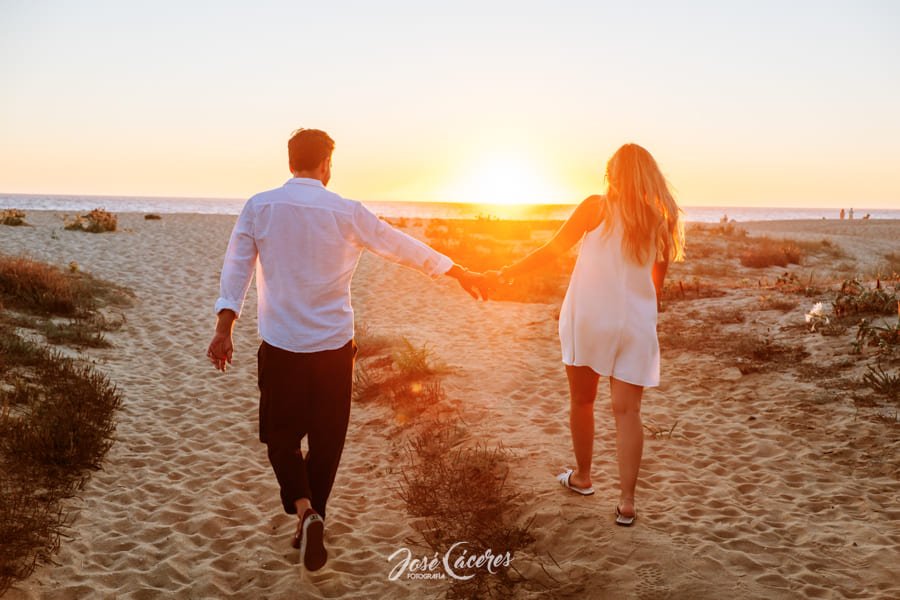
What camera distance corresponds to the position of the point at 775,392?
24.1 ft

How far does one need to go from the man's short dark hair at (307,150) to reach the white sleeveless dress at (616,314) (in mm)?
1601

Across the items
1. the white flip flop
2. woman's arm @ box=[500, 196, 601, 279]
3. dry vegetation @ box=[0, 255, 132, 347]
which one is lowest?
the white flip flop

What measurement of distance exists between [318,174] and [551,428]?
4.17 meters

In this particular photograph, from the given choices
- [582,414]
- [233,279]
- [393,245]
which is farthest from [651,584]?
[233,279]

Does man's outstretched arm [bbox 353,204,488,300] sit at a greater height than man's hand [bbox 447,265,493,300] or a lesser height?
greater

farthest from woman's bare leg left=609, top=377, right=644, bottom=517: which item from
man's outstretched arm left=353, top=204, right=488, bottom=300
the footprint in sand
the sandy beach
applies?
man's outstretched arm left=353, top=204, right=488, bottom=300

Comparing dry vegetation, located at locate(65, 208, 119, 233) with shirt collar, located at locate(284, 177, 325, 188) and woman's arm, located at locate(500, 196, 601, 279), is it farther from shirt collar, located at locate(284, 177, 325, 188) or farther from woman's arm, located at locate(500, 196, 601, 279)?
woman's arm, located at locate(500, 196, 601, 279)

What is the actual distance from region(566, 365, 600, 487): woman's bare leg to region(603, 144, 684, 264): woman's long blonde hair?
2.68 feet

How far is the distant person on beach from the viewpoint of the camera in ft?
10.8

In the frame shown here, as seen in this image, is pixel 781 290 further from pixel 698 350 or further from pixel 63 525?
pixel 63 525

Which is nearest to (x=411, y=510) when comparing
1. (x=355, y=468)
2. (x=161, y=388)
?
(x=355, y=468)

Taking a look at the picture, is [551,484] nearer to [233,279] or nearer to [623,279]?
[623,279]

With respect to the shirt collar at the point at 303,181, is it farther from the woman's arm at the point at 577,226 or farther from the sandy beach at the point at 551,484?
the sandy beach at the point at 551,484

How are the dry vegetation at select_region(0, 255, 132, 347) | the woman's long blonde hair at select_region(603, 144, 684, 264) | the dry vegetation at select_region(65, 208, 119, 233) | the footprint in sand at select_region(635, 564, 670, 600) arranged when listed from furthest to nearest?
the dry vegetation at select_region(65, 208, 119, 233) < the dry vegetation at select_region(0, 255, 132, 347) < the woman's long blonde hair at select_region(603, 144, 684, 264) < the footprint in sand at select_region(635, 564, 670, 600)
